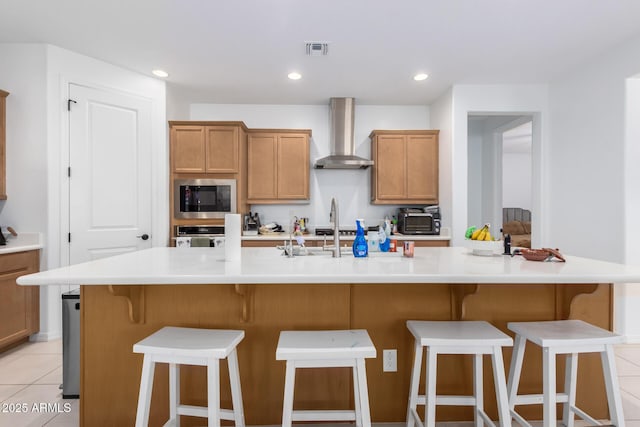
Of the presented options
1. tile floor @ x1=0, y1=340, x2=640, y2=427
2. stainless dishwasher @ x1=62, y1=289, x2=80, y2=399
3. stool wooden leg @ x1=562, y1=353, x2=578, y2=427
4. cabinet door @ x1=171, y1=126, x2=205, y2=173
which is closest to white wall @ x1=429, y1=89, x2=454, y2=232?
tile floor @ x1=0, y1=340, x2=640, y2=427

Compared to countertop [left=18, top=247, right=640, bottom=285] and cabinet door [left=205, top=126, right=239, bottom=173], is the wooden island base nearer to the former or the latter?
countertop [left=18, top=247, right=640, bottom=285]

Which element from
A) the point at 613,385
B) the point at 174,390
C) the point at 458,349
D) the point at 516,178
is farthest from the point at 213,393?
the point at 516,178

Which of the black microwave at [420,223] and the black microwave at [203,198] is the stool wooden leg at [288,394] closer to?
the black microwave at [203,198]

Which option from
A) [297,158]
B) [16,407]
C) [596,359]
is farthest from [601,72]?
[16,407]

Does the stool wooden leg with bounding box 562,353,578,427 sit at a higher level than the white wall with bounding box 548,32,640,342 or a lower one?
lower

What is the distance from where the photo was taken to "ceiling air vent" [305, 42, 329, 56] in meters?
3.06

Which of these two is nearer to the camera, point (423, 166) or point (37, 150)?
point (37, 150)

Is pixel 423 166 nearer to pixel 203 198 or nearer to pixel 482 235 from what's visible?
pixel 482 235

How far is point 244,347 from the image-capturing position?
1827 millimetres

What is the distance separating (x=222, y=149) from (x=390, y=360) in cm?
309

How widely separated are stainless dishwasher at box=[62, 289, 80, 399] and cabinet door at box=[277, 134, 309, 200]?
8.59ft

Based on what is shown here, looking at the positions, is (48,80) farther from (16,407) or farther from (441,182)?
(441,182)

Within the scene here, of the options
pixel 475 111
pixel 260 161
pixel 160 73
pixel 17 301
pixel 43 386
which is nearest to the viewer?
pixel 43 386

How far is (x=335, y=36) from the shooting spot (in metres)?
2.93
